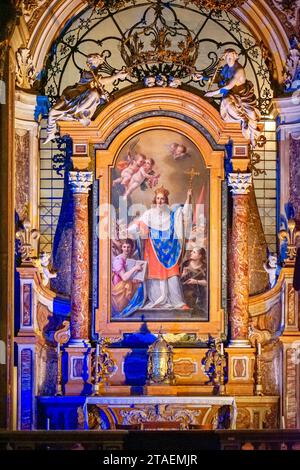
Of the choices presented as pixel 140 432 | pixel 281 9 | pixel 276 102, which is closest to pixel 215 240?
pixel 276 102

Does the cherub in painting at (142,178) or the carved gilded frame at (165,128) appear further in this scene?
the cherub in painting at (142,178)

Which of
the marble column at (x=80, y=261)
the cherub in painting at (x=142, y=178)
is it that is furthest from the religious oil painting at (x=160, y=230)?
the marble column at (x=80, y=261)

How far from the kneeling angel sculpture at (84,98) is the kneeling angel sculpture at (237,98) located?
1.36 m

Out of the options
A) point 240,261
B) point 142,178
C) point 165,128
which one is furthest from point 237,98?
point 240,261

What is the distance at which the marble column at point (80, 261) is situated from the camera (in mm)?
18016

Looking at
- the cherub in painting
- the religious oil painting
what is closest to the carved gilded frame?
the religious oil painting

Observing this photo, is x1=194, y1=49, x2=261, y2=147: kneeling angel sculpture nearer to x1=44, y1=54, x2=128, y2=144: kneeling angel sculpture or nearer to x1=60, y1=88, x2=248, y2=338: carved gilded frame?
x1=60, y1=88, x2=248, y2=338: carved gilded frame

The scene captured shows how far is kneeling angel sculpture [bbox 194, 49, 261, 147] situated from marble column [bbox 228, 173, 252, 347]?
593 millimetres

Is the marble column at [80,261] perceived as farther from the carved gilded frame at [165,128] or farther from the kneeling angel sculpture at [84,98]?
the kneeling angel sculpture at [84,98]

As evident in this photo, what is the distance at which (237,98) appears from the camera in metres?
18.0

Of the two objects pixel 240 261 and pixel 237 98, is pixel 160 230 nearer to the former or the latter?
pixel 240 261

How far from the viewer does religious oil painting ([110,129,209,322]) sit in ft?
59.4

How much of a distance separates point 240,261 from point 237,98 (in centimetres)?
216

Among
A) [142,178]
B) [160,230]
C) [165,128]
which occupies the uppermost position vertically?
[165,128]
